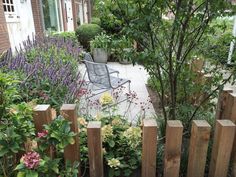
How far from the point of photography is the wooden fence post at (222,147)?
56.8 inches

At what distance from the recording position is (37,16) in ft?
22.6

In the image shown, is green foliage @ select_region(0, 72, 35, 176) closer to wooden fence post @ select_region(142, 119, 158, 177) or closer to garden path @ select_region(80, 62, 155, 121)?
wooden fence post @ select_region(142, 119, 158, 177)

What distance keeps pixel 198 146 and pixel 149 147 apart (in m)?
0.33

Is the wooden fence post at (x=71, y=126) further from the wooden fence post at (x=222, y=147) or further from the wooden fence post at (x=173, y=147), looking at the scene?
the wooden fence post at (x=222, y=147)

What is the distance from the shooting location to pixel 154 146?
149 cm

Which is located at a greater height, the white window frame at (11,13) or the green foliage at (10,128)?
the white window frame at (11,13)

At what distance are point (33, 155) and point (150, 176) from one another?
906 mm

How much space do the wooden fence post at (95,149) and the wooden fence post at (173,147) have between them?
0.45 metres

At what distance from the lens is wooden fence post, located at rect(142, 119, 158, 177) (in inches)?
56.5

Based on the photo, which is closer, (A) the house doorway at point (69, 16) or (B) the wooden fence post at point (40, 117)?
(B) the wooden fence post at point (40, 117)

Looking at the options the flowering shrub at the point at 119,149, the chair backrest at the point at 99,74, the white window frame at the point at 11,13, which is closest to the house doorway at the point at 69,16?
the white window frame at the point at 11,13

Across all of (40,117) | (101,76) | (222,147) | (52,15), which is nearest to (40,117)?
(40,117)

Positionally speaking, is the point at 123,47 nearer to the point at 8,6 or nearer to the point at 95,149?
the point at 95,149

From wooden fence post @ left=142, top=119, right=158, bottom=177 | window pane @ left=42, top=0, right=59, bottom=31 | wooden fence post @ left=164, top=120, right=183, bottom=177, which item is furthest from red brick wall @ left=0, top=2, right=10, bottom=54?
wooden fence post @ left=164, top=120, right=183, bottom=177
